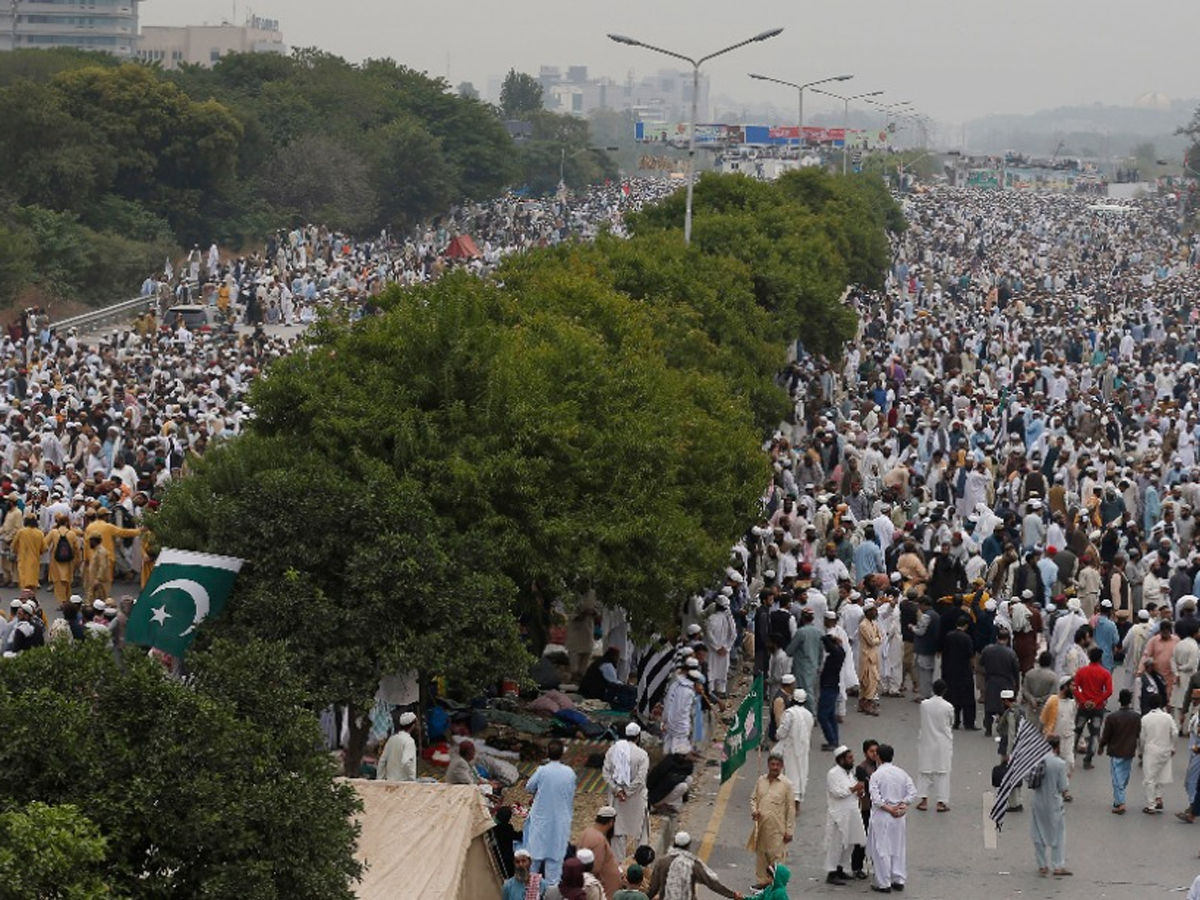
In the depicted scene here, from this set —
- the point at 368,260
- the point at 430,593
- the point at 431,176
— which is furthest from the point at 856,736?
the point at 431,176

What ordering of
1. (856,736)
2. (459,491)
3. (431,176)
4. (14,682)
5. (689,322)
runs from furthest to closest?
(431,176)
(689,322)
(856,736)
(459,491)
(14,682)

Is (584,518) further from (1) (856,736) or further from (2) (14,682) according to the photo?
(2) (14,682)

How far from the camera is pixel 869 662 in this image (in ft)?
65.3

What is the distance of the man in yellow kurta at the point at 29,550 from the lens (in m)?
23.2

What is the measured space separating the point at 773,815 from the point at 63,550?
9965mm

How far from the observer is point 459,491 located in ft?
56.6

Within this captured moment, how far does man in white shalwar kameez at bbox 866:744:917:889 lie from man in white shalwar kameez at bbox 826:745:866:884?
12 centimetres

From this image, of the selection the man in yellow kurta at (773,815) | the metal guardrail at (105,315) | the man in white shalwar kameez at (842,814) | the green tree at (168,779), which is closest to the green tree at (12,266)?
the metal guardrail at (105,315)

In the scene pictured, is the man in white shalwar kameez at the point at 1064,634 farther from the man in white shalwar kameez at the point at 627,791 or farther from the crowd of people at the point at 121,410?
the crowd of people at the point at 121,410

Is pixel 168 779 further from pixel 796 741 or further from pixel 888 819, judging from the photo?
pixel 796 741

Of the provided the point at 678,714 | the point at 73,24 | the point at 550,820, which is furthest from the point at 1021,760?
the point at 73,24

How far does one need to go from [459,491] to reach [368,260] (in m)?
49.8

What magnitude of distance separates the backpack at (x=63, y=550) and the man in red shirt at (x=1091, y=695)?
31.5 ft

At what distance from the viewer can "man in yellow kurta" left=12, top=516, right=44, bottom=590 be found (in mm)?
23234
